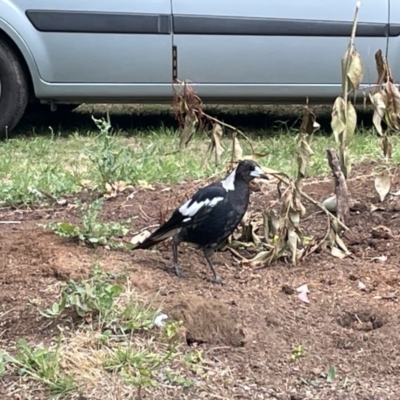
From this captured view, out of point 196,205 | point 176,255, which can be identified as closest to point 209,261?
point 176,255

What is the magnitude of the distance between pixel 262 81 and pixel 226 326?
14.2 ft

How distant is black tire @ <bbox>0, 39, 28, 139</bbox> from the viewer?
7.45m

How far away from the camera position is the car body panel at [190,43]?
23.9ft

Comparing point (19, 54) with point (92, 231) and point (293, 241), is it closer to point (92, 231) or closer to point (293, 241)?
point (92, 231)

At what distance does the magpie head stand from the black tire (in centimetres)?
383

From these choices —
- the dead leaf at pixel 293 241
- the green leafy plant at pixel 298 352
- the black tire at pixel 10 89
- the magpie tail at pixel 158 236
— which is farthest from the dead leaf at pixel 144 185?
the green leafy plant at pixel 298 352

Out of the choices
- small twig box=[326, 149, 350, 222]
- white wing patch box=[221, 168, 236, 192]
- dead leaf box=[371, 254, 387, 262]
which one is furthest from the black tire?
dead leaf box=[371, 254, 387, 262]

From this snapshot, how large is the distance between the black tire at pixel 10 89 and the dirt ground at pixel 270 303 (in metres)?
2.79

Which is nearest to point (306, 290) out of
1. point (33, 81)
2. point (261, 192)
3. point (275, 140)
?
point (261, 192)

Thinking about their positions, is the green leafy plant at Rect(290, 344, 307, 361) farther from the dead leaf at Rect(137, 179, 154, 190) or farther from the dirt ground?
the dead leaf at Rect(137, 179, 154, 190)

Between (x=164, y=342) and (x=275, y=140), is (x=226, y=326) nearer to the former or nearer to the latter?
(x=164, y=342)

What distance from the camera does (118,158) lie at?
18.4ft

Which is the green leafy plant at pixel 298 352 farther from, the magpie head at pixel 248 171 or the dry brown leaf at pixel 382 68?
the dry brown leaf at pixel 382 68

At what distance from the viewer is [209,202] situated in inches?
160
